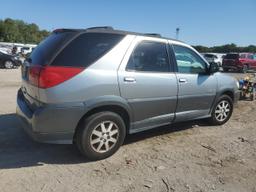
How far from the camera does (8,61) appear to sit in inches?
820

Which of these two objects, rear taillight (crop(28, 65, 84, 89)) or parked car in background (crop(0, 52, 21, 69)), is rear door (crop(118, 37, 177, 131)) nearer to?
rear taillight (crop(28, 65, 84, 89))

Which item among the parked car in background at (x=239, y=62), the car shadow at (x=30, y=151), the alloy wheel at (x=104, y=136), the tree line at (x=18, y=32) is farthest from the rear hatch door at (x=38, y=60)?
the tree line at (x=18, y=32)

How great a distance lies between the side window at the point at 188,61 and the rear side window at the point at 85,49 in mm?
1364

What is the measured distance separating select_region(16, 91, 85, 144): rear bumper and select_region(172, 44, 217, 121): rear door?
6.57 ft

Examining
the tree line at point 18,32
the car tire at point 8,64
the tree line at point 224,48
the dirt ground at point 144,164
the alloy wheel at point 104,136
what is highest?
the tree line at point 18,32

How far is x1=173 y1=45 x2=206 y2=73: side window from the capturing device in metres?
5.39

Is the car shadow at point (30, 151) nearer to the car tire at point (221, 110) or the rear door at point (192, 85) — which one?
the rear door at point (192, 85)

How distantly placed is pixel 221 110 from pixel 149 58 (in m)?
2.39

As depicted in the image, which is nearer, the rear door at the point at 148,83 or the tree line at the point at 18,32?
the rear door at the point at 148,83

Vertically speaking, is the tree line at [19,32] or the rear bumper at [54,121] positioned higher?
the tree line at [19,32]

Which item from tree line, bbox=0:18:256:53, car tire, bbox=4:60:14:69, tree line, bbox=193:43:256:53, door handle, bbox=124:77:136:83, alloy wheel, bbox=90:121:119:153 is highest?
tree line, bbox=0:18:256:53


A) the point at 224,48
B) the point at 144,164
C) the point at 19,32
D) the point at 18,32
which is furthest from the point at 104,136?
the point at 19,32

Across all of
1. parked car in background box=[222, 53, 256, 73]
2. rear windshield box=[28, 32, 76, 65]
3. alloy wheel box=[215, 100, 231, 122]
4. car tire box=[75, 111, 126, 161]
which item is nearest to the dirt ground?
car tire box=[75, 111, 126, 161]

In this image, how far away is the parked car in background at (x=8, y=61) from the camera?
20703mm
